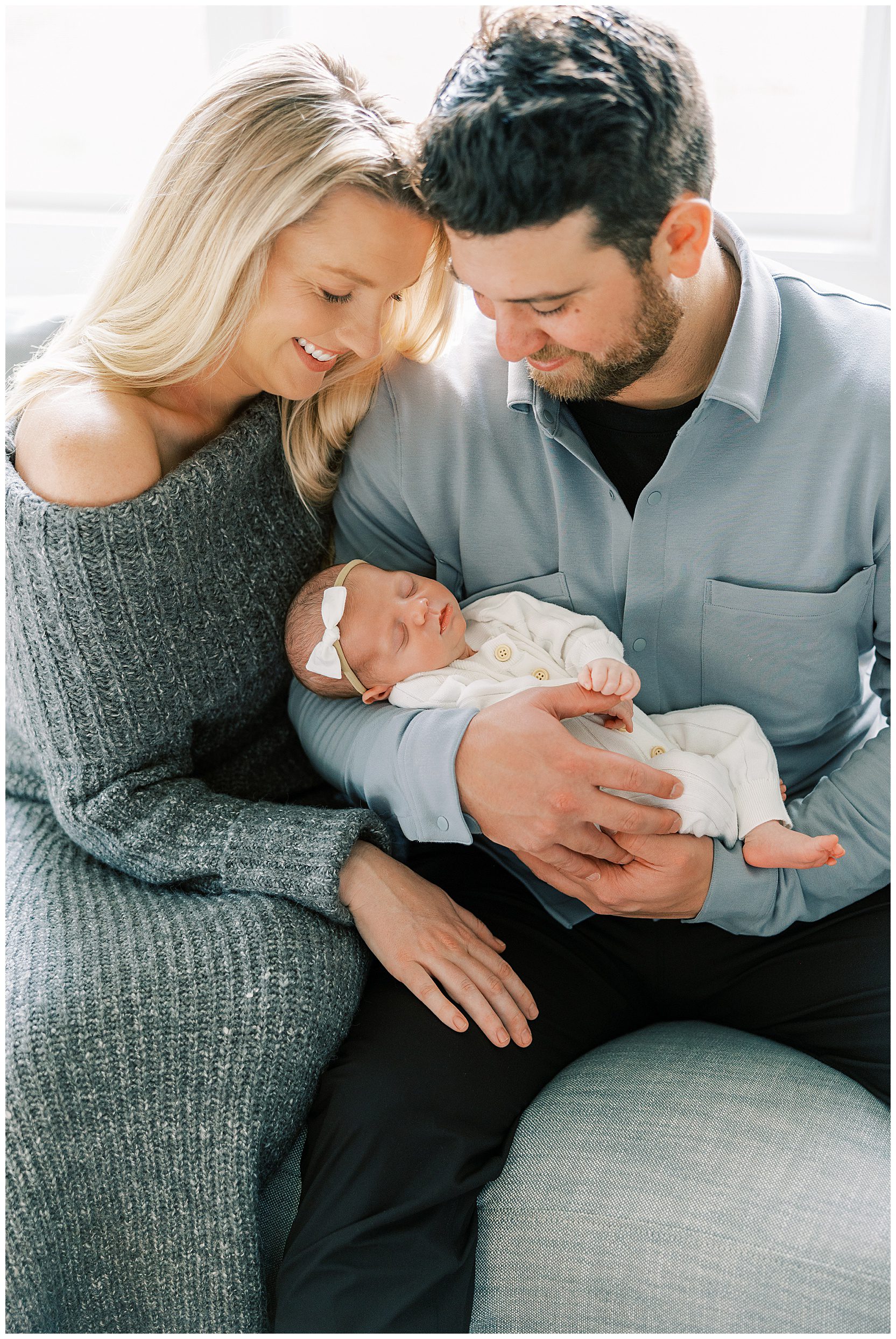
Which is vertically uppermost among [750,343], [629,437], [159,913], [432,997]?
[750,343]

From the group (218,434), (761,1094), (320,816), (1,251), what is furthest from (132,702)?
(761,1094)

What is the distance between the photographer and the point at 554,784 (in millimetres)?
1271

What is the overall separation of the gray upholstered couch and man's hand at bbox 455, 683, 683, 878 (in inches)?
11.8

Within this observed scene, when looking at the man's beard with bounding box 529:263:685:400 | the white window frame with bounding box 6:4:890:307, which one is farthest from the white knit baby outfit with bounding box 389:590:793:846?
the white window frame with bounding box 6:4:890:307

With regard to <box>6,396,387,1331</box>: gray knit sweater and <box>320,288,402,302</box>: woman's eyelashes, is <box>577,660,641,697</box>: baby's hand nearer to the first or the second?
<box>6,396,387,1331</box>: gray knit sweater

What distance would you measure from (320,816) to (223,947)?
0.22m

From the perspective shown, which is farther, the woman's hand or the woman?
the woman's hand

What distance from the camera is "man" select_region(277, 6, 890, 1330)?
45.1 inches

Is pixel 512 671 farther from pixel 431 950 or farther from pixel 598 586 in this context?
pixel 431 950

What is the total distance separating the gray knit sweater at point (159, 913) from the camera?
1196 mm

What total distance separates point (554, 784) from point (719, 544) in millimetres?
402

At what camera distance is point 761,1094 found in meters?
1.27

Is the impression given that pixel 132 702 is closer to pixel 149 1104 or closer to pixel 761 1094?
pixel 149 1104

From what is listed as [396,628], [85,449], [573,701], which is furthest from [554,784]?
[85,449]
